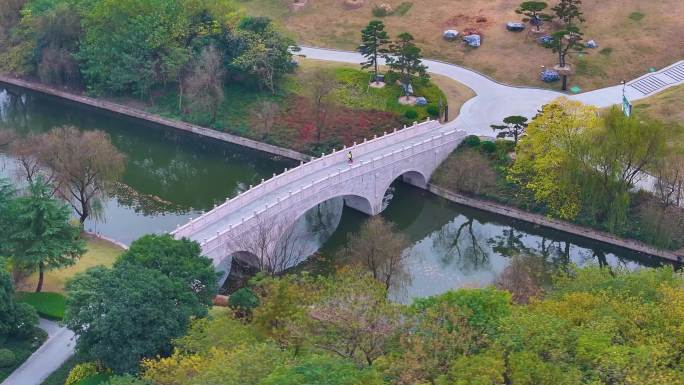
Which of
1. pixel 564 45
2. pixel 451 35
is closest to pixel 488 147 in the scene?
pixel 564 45

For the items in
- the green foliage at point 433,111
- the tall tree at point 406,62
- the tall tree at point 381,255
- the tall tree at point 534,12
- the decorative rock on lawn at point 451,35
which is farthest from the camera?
the decorative rock on lawn at point 451,35

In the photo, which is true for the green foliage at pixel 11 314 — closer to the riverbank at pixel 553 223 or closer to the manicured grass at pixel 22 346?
the manicured grass at pixel 22 346

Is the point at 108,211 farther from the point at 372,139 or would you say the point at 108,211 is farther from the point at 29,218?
the point at 372,139

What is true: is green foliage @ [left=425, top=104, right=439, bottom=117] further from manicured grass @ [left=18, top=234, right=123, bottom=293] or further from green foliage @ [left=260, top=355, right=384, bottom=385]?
green foliage @ [left=260, top=355, right=384, bottom=385]

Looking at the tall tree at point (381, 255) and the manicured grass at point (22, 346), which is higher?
the tall tree at point (381, 255)

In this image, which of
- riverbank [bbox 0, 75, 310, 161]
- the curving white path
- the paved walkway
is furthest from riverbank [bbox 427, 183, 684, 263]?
the paved walkway

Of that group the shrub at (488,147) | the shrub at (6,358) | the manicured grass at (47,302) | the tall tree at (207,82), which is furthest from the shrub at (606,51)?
the shrub at (6,358)
